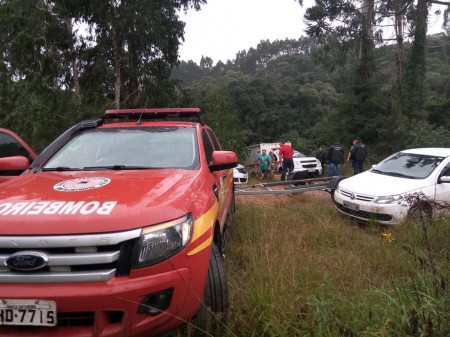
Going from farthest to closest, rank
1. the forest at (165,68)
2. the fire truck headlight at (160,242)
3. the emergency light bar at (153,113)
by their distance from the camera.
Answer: the forest at (165,68), the emergency light bar at (153,113), the fire truck headlight at (160,242)

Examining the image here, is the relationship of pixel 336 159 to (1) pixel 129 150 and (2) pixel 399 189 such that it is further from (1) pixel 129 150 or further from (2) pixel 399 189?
(1) pixel 129 150

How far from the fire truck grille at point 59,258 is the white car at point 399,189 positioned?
494cm

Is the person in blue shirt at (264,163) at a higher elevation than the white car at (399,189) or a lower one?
lower

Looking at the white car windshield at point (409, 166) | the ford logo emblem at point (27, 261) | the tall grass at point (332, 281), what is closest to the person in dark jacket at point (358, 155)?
the white car windshield at point (409, 166)

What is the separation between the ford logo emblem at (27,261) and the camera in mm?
1986

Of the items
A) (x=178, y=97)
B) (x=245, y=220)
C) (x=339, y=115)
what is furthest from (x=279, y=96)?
(x=245, y=220)

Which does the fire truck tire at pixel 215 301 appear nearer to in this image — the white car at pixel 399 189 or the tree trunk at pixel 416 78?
the white car at pixel 399 189

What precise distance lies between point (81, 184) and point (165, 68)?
48.3ft

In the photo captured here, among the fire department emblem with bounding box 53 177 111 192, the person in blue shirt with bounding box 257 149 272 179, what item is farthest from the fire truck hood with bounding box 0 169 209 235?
the person in blue shirt with bounding box 257 149 272 179

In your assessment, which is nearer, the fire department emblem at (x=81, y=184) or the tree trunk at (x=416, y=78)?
the fire department emblem at (x=81, y=184)

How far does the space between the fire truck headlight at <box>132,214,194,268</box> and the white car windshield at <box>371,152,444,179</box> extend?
232 inches

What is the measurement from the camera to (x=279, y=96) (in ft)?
189

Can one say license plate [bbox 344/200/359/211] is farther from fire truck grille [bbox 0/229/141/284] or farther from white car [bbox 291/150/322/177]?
white car [bbox 291/150/322/177]

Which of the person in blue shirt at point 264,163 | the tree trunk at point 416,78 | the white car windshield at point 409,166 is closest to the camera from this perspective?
the white car windshield at point 409,166
